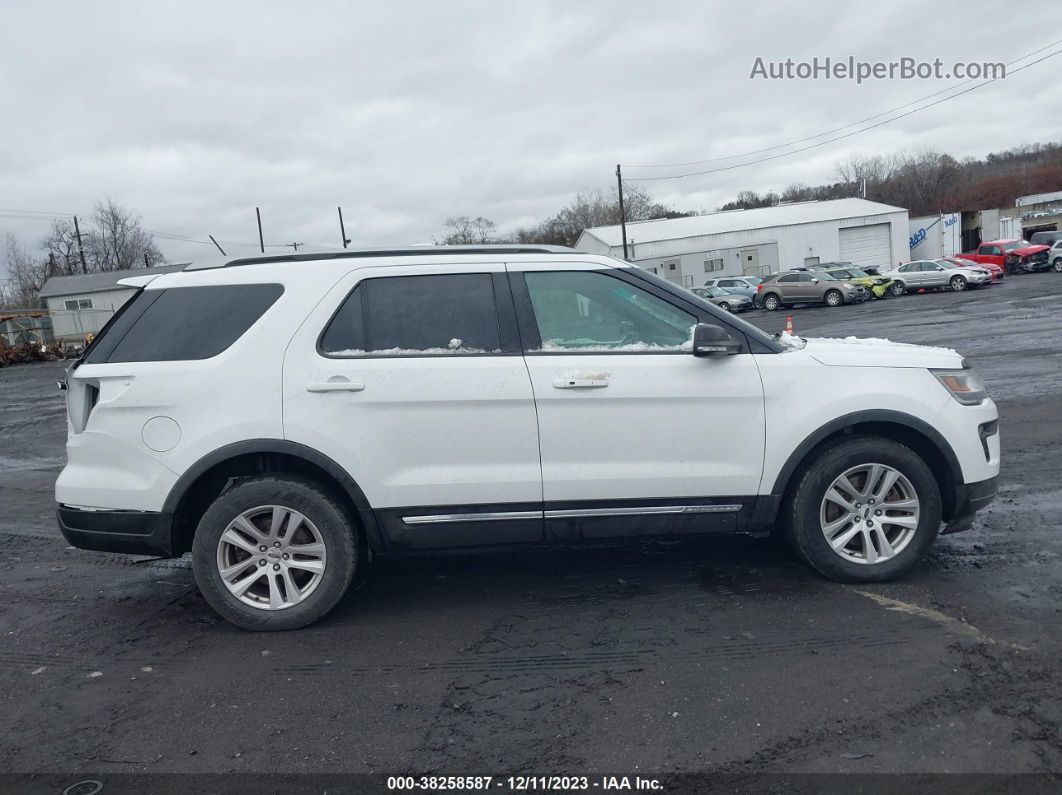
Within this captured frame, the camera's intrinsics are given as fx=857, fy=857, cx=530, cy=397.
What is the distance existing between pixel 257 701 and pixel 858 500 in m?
3.23

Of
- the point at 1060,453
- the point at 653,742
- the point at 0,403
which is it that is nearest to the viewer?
the point at 653,742

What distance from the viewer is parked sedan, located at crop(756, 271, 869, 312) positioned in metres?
34.2

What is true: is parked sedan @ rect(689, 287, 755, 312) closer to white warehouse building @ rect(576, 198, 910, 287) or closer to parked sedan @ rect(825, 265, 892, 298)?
parked sedan @ rect(825, 265, 892, 298)

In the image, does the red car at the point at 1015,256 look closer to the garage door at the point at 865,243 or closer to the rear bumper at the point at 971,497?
the garage door at the point at 865,243

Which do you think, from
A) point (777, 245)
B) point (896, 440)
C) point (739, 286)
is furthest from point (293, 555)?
point (777, 245)

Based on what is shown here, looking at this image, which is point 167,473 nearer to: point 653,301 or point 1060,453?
point 653,301

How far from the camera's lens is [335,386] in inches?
175

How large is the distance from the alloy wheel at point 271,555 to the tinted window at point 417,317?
0.94 metres

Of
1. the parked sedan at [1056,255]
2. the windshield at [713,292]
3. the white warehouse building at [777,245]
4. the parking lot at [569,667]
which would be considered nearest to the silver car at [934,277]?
the windshield at [713,292]

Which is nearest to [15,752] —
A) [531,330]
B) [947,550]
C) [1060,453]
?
[531,330]

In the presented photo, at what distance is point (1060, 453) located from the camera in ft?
24.5

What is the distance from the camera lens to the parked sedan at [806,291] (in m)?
34.2

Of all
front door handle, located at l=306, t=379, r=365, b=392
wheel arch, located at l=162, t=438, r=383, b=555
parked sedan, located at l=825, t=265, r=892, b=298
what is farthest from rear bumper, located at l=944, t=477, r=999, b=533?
parked sedan, located at l=825, t=265, r=892, b=298

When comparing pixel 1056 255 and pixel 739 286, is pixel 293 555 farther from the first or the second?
pixel 1056 255
